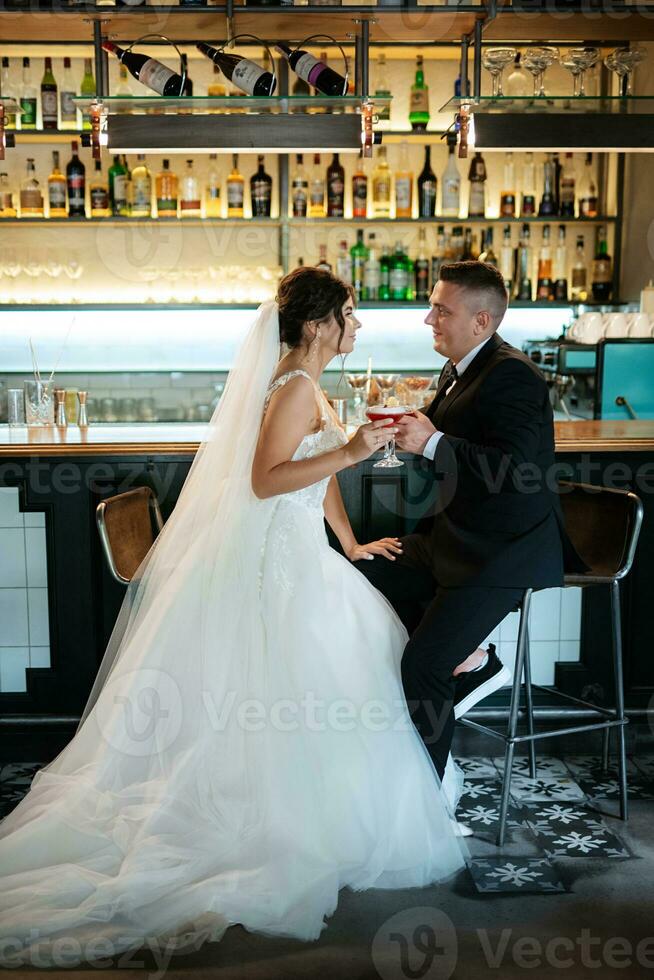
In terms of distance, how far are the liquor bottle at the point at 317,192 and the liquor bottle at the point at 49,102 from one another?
1.31 meters

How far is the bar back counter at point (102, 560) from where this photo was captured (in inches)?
130

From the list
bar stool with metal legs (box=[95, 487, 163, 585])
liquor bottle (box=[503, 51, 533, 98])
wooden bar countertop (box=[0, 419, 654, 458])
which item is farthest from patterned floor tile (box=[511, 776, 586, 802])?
liquor bottle (box=[503, 51, 533, 98])

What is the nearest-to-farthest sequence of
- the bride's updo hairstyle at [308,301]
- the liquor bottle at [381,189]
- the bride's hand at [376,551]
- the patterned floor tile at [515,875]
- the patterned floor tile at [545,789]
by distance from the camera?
the patterned floor tile at [515,875]
the bride's updo hairstyle at [308,301]
the bride's hand at [376,551]
the patterned floor tile at [545,789]
the liquor bottle at [381,189]

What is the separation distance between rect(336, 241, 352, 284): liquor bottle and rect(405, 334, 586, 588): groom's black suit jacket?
2768 mm

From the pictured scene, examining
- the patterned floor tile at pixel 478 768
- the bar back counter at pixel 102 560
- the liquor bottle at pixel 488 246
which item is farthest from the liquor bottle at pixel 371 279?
the patterned floor tile at pixel 478 768

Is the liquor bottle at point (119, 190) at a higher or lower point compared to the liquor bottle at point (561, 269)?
higher

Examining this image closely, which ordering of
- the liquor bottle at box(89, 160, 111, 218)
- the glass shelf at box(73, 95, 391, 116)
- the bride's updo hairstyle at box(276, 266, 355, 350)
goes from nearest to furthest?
the bride's updo hairstyle at box(276, 266, 355, 350) → the glass shelf at box(73, 95, 391, 116) → the liquor bottle at box(89, 160, 111, 218)

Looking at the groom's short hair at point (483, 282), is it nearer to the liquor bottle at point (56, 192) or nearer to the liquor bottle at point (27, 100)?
the liquor bottle at point (56, 192)

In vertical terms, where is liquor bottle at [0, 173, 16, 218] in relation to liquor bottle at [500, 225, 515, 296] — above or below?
above

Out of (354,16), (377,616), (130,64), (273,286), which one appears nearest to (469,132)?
(354,16)

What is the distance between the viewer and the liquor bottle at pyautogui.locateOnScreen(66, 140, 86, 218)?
524 cm

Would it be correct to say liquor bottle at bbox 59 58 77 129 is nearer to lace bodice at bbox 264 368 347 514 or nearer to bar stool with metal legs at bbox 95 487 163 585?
bar stool with metal legs at bbox 95 487 163 585

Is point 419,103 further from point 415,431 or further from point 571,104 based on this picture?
point 415,431

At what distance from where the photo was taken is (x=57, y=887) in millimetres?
2314
